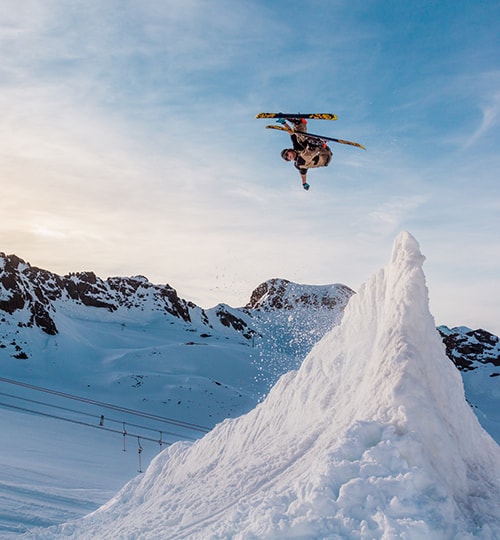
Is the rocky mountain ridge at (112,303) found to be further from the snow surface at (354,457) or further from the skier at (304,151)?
the snow surface at (354,457)

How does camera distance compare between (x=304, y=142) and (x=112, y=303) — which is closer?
(x=304, y=142)

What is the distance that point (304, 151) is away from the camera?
1748 cm

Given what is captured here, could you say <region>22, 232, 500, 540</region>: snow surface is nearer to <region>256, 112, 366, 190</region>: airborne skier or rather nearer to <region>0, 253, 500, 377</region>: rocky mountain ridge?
<region>256, 112, 366, 190</region>: airborne skier

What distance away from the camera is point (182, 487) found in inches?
412

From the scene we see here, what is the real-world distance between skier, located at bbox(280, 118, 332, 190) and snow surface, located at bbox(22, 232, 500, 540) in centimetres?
842

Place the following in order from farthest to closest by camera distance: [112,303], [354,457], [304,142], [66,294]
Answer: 1. [112,303]
2. [66,294]
3. [304,142]
4. [354,457]

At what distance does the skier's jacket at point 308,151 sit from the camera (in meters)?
17.3

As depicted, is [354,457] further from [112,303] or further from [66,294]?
[112,303]

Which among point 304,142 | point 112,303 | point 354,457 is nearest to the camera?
point 354,457

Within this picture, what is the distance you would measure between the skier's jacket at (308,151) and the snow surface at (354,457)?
8.42 meters

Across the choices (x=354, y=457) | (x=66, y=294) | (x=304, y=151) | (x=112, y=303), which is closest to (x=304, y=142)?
(x=304, y=151)

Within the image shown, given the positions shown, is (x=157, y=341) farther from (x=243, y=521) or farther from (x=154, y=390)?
(x=243, y=521)

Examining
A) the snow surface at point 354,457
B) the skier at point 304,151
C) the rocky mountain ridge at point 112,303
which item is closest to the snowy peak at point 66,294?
the rocky mountain ridge at point 112,303

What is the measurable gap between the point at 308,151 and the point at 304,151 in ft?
0.40
